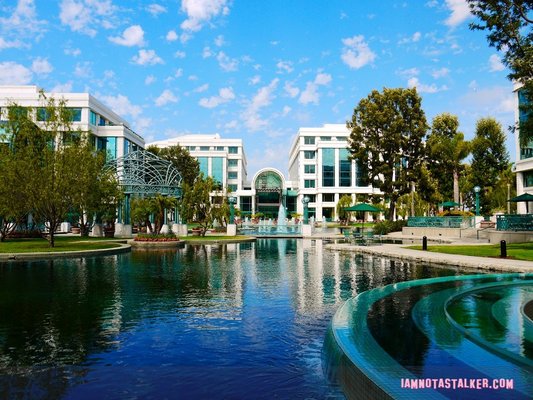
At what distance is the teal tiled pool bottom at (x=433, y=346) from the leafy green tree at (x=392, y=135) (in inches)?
1515

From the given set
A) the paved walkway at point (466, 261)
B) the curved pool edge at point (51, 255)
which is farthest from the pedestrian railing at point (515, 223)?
the curved pool edge at point (51, 255)

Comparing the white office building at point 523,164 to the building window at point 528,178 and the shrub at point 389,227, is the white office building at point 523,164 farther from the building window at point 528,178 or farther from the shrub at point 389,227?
the shrub at point 389,227

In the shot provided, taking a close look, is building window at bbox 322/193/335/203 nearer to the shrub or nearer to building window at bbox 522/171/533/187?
building window at bbox 522/171/533/187

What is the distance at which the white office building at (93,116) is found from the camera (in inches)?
2813

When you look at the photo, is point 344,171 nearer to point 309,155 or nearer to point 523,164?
point 309,155

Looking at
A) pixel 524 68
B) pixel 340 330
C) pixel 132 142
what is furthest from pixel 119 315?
pixel 132 142

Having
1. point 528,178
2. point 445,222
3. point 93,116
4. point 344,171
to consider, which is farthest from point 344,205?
point 93,116

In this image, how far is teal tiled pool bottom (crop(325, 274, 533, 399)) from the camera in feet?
16.6

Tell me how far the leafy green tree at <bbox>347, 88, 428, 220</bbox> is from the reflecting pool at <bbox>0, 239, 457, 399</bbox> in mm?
32964

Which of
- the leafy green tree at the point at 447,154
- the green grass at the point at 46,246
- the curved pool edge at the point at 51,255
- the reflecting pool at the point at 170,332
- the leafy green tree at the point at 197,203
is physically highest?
→ the leafy green tree at the point at 447,154

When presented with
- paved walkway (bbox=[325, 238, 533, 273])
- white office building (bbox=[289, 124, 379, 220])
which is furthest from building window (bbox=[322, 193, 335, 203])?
paved walkway (bbox=[325, 238, 533, 273])

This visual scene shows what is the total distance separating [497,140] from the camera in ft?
224

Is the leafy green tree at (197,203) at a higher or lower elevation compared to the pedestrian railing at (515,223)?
higher

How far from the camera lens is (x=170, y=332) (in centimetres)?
852
